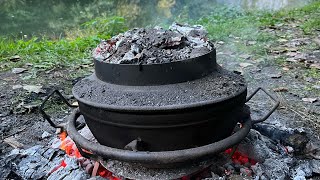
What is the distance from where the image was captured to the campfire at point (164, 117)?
156 centimetres

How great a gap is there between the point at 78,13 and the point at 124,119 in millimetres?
8928

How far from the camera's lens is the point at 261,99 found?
305 centimetres

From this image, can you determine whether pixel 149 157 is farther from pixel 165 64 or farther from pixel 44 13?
pixel 44 13

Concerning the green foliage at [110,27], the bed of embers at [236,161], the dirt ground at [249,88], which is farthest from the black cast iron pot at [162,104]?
the green foliage at [110,27]

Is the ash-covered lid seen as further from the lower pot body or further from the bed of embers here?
the bed of embers

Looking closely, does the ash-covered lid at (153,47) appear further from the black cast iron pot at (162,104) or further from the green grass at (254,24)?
the green grass at (254,24)

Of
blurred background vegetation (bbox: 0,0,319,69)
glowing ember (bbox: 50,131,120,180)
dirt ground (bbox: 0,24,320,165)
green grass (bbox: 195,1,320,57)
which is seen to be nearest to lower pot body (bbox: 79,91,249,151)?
glowing ember (bbox: 50,131,120,180)

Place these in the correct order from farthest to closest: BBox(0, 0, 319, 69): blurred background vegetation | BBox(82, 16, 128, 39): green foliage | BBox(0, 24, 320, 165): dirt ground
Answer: BBox(82, 16, 128, 39): green foliage < BBox(0, 0, 319, 69): blurred background vegetation < BBox(0, 24, 320, 165): dirt ground

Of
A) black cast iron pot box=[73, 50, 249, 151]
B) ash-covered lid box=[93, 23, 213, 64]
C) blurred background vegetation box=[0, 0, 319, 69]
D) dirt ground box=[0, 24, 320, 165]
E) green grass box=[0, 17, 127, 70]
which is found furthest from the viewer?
blurred background vegetation box=[0, 0, 319, 69]

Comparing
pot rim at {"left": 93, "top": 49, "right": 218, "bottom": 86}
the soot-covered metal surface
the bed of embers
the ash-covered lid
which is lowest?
the bed of embers

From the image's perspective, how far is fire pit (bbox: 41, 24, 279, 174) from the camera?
1545mm

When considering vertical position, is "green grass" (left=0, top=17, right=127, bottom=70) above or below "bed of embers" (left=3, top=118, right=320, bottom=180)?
below

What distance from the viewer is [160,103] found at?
5.03 ft

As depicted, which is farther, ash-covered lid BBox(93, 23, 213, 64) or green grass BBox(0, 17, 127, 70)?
green grass BBox(0, 17, 127, 70)
